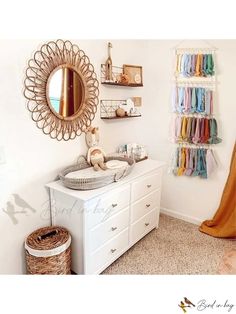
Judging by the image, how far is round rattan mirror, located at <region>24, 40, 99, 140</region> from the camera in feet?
5.40

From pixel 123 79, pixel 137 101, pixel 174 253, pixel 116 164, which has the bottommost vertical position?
pixel 174 253

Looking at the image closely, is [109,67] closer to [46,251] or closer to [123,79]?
[123,79]

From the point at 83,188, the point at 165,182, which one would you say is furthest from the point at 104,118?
the point at 165,182

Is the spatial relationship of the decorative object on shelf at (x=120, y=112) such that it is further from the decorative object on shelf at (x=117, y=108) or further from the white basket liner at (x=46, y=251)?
the white basket liner at (x=46, y=251)

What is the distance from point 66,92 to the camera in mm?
1879

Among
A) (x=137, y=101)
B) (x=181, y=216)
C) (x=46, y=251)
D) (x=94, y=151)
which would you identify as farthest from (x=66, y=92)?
(x=181, y=216)

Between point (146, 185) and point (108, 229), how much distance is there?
1.88 ft

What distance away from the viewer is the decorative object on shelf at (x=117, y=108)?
2271 mm

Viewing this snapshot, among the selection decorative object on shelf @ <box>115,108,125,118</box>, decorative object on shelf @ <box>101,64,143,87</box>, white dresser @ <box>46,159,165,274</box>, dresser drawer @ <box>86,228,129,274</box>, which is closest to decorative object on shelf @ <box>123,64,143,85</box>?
decorative object on shelf @ <box>101,64,143,87</box>
